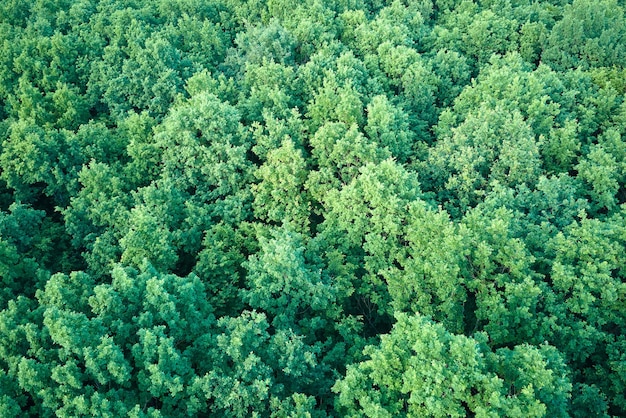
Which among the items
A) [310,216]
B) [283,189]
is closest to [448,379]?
[310,216]

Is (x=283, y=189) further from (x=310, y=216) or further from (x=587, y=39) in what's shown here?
(x=587, y=39)

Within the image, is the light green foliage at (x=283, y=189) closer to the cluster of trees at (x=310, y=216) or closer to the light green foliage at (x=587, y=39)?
the cluster of trees at (x=310, y=216)

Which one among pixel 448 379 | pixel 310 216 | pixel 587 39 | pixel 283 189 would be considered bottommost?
pixel 310 216

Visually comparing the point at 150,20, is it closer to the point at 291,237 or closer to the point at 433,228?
the point at 291,237

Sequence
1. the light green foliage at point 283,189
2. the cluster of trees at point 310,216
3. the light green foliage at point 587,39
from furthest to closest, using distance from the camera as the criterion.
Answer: the light green foliage at point 587,39 < the light green foliage at point 283,189 < the cluster of trees at point 310,216

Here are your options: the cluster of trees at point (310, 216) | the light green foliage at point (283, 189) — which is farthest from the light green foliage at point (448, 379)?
the light green foliage at point (283, 189)

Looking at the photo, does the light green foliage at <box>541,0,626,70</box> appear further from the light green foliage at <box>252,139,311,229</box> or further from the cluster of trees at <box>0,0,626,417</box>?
the light green foliage at <box>252,139,311,229</box>

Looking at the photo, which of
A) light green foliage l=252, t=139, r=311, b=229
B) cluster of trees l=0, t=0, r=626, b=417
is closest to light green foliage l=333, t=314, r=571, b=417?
cluster of trees l=0, t=0, r=626, b=417

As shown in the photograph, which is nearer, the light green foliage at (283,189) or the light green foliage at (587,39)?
the light green foliage at (283,189)

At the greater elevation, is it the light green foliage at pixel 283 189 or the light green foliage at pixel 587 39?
the light green foliage at pixel 587 39

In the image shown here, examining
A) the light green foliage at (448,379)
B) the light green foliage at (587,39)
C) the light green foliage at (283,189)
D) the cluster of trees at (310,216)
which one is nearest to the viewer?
the light green foliage at (448,379)
